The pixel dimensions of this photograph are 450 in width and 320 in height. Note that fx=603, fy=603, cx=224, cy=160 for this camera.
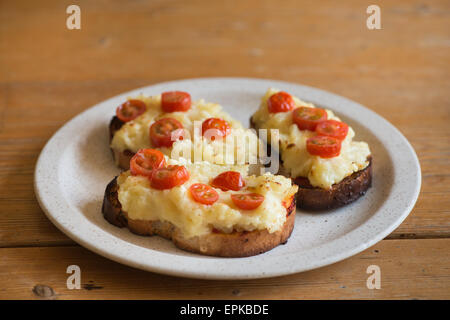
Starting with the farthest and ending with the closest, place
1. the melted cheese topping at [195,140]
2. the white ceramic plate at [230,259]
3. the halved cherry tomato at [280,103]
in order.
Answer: the halved cherry tomato at [280,103] < the melted cheese topping at [195,140] < the white ceramic plate at [230,259]

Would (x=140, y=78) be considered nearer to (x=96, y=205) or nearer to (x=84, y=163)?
(x=84, y=163)

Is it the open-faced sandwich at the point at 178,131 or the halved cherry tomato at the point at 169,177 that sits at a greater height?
the open-faced sandwich at the point at 178,131

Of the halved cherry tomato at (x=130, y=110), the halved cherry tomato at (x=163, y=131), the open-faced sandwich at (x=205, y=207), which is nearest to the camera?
the open-faced sandwich at (x=205, y=207)

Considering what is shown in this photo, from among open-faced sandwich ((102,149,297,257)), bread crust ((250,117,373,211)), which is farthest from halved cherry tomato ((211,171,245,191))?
bread crust ((250,117,373,211))

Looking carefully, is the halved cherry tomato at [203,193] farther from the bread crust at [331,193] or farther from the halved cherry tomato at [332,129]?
the halved cherry tomato at [332,129]

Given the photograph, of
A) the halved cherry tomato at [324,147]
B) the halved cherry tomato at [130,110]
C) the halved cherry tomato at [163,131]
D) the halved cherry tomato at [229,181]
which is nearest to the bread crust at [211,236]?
the halved cherry tomato at [229,181]

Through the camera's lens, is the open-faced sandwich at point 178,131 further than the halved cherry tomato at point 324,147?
Yes

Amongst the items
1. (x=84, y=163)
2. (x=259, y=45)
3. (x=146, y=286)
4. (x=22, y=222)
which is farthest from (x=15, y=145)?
(x=259, y=45)

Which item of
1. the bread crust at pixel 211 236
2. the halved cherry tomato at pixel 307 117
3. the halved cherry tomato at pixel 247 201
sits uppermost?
the halved cherry tomato at pixel 307 117
